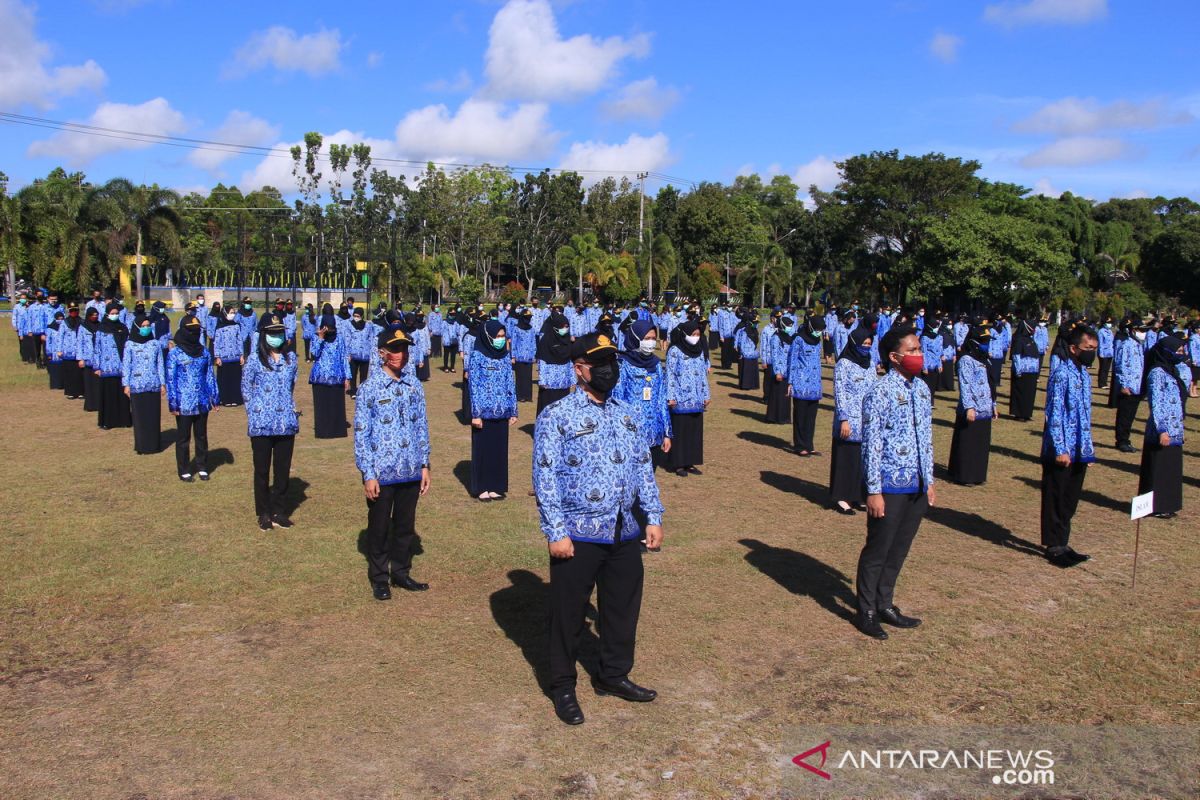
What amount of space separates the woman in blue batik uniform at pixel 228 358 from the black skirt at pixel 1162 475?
14304mm

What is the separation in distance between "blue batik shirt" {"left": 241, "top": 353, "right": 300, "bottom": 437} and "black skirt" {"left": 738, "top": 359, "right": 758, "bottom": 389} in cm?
1417

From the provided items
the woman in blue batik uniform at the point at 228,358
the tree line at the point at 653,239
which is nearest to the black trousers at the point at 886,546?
the woman in blue batik uniform at the point at 228,358

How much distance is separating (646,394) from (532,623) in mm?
3476

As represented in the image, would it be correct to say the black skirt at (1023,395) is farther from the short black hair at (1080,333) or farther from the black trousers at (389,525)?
the black trousers at (389,525)

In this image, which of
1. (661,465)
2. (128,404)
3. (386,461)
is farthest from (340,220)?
(386,461)

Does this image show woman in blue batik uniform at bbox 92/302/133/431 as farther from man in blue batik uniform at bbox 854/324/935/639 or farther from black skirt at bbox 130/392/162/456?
man in blue batik uniform at bbox 854/324/935/639

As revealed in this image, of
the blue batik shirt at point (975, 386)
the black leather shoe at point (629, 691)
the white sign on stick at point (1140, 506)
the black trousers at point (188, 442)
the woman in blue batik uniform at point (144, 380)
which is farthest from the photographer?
the woman in blue batik uniform at point (144, 380)

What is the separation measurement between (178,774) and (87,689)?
1.29m

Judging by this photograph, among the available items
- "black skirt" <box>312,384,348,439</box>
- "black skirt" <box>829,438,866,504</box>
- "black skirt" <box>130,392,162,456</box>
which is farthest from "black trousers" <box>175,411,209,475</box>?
"black skirt" <box>829,438,866,504</box>

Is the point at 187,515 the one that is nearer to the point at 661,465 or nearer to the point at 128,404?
the point at 661,465

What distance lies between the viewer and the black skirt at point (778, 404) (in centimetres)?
1578

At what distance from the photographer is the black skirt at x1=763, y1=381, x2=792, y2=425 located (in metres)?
15.8

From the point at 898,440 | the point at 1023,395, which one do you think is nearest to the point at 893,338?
the point at 898,440

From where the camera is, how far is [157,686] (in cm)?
521
